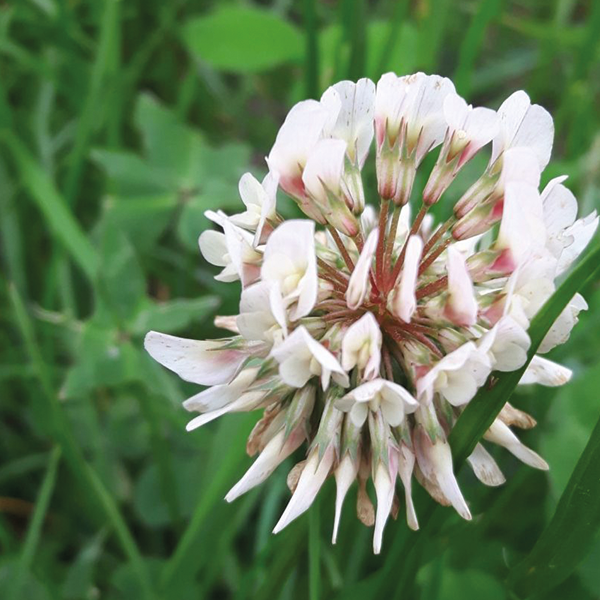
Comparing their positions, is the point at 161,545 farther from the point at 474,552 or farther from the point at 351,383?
the point at 351,383

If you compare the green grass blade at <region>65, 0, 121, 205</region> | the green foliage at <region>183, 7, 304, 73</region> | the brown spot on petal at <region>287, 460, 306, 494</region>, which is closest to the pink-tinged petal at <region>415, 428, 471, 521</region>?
the brown spot on petal at <region>287, 460, 306, 494</region>

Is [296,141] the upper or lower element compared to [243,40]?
upper

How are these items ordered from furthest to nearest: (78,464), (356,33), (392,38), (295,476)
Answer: (392,38) < (356,33) < (78,464) < (295,476)

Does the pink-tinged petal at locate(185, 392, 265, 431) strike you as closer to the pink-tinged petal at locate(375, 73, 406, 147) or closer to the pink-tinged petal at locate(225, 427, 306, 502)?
the pink-tinged petal at locate(225, 427, 306, 502)

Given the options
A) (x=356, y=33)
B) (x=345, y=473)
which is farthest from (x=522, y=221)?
(x=356, y=33)

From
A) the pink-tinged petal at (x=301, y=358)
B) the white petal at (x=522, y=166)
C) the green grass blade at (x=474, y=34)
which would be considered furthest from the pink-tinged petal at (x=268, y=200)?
the green grass blade at (x=474, y=34)

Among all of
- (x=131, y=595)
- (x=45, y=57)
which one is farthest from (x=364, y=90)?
(x=45, y=57)

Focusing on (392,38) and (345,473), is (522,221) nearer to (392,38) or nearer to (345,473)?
(345,473)
